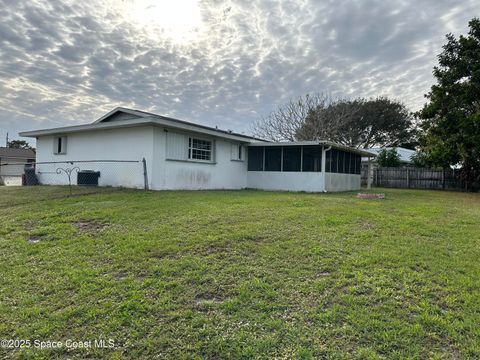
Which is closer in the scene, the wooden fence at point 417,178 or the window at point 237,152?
the window at point 237,152

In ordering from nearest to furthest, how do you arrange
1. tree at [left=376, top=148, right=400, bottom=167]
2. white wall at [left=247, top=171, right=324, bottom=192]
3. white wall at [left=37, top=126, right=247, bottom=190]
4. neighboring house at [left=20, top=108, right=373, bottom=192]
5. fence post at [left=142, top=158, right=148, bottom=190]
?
fence post at [left=142, top=158, right=148, bottom=190] < white wall at [left=37, top=126, right=247, bottom=190] < neighboring house at [left=20, top=108, right=373, bottom=192] < white wall at [left=247, top=171, right=324, bottom=192] < tree at [left=376, top=148, right=400, bottom=167]

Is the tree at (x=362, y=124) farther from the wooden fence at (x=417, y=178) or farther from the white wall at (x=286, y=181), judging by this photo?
the white wall at (x=286, y=181)

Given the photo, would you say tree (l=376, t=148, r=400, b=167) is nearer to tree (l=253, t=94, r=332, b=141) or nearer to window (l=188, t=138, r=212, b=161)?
tree (l=253, t=94, r=332, b=141)

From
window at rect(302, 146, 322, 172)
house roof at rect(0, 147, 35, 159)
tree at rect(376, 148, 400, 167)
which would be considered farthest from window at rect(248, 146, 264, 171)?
house roof at rect(0, 147, 35, 159)

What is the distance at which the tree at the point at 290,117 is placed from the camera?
27141mm

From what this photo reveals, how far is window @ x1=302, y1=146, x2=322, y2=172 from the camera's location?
14.3 meters

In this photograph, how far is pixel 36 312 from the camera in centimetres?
328

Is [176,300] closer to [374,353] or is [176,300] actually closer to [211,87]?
[374,353]

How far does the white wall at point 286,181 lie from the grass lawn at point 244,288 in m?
7.97

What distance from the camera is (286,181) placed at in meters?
15.0

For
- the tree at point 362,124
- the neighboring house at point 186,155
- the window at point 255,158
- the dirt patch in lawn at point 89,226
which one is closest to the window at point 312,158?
the neighboring house at point 186,155

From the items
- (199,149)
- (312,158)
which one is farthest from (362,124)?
(199,149)

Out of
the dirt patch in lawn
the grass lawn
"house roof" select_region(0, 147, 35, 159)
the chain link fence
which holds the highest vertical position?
"house roof" select_region(0, 147, 35, 159)

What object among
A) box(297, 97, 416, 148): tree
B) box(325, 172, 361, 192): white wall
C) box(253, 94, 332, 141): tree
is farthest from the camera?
box(253, 94, 332, 141): tree
